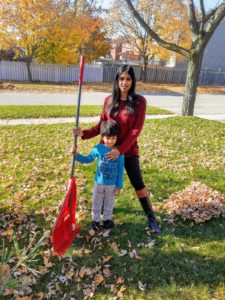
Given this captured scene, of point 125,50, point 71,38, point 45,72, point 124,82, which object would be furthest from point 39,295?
point 125,50

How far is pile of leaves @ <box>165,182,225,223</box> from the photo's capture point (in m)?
3.93

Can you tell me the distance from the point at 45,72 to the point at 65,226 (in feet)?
65.4

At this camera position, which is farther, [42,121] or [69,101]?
[69,101]

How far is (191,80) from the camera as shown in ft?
31.0

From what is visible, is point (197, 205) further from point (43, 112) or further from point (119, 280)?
point (43, 112)

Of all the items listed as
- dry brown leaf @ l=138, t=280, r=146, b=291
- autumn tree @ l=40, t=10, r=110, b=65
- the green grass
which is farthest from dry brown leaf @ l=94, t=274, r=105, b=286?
autumn tree @ l=40, t=10, r=110, b=65

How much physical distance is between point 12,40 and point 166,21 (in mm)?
10926

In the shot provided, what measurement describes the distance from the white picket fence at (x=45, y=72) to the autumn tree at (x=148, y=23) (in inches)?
143

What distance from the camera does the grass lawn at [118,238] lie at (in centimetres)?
284

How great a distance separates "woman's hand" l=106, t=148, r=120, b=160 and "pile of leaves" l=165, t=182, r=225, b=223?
1.55 meters

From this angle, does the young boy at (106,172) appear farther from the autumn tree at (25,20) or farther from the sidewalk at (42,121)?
the autumn tree at (25,20)

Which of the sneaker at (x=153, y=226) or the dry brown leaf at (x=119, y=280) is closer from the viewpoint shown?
the dry brown leaf at (x=119, y=280)

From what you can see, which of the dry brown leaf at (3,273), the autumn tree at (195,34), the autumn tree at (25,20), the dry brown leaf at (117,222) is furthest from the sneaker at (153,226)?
the autumn tree at (25,20)

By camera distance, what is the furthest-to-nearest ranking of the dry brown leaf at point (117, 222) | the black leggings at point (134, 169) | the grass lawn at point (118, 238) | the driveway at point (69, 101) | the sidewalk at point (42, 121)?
1. the driveway at point (69, 101)
2. the sidewalk at point (42, 121)
3. the dry brown leaf at point (117, 222)
4. the black leggings at point (134, 169)
5. the grass lawn at point (118, 238)
